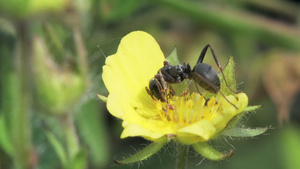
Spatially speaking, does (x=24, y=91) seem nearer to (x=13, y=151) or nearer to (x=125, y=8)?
(x=13, y=151)

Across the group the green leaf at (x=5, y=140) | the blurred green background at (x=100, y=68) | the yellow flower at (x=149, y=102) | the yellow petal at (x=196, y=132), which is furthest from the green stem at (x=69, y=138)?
the yellow petal at (x=196, y=132)

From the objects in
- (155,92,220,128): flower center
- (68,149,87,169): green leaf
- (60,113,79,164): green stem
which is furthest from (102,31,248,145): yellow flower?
(60,113,79,164): green stem

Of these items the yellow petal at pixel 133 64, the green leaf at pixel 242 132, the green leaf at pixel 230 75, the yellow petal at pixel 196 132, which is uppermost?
the yellow petal at pixel 133 64

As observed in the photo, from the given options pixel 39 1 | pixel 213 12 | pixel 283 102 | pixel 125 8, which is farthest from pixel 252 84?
pixel 39 1

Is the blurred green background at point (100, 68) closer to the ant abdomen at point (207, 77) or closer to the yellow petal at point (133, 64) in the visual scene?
the yellow petal at point (133, 64)

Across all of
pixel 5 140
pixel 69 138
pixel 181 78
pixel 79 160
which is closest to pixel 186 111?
pixel 181 78
